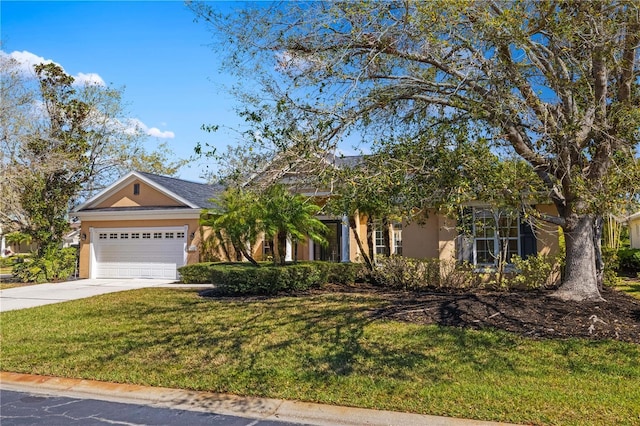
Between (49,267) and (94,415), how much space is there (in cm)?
1669

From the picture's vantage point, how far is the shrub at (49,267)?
19594 mm

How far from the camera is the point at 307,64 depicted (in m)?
9.11

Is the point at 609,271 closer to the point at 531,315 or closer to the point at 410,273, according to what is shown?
the point at 410,273

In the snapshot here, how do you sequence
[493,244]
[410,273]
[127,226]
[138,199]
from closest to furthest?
1. [410,273]
2. [493,244]
3. [127,226]
4. [138,199]

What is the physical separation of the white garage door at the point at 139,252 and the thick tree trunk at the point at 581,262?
1414cm

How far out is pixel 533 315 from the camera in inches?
353

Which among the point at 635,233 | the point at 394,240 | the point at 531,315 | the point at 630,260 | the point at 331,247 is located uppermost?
the point at 635,233

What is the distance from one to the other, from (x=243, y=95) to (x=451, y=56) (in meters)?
4.23

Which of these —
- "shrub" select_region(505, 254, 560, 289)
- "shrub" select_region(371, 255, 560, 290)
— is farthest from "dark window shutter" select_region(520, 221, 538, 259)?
"shrub" select_region(505, 254, 560, 289)

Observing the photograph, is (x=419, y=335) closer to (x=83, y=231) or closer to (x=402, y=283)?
(x=402, y=283)

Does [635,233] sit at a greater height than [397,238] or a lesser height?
greater

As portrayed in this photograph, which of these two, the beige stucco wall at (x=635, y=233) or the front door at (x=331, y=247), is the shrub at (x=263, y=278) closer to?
the front door at (x=331, y=247)

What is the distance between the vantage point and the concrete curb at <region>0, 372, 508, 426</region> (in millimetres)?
5086

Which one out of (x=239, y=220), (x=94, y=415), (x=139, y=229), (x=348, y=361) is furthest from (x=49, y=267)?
(x=348, y=361)
